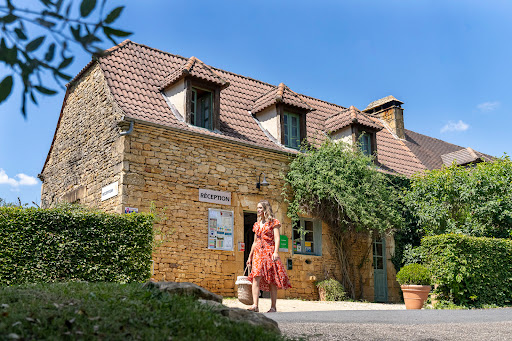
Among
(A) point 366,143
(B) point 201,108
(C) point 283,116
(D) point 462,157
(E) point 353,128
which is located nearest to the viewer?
(B) point 201,108

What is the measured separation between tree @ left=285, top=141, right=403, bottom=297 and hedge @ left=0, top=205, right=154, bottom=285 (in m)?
5.81

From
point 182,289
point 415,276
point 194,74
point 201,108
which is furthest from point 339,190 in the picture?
point 182,289

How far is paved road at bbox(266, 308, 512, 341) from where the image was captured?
571 centimetres

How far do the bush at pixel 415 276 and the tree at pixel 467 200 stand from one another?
386 centimetres

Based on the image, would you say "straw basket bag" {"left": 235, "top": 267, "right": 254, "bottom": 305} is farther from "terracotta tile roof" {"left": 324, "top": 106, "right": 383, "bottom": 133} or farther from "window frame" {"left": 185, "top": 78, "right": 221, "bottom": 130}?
"terracotta tile roof" {"left": 324, "top": 106, "right": 383, "bottom": 133}

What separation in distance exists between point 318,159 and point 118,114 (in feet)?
18.3

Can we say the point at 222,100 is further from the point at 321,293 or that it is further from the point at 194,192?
the point at 321,293

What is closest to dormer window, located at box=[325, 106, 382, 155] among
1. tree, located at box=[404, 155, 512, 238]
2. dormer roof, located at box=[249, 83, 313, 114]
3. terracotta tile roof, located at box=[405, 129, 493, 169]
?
dormer roof, located at box=[249, 83, 313, 114]

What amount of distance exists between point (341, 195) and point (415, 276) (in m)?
3.46

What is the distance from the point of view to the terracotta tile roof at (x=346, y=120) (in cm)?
1631

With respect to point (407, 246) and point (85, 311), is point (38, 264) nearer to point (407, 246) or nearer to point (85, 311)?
point (85, 311)

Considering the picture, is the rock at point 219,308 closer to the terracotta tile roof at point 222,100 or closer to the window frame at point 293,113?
the terracotta tile roof at point 222,100

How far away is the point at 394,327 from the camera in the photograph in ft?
21.2

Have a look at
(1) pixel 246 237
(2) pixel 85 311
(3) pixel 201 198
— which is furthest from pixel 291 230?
(2) pixel 85 311
